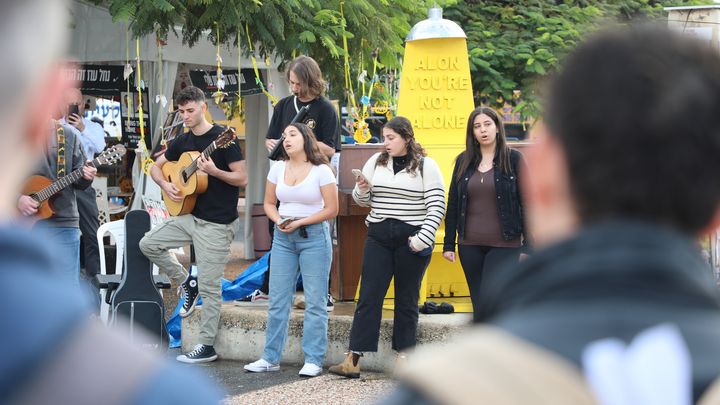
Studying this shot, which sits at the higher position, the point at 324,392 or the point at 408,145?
the point at 408,145

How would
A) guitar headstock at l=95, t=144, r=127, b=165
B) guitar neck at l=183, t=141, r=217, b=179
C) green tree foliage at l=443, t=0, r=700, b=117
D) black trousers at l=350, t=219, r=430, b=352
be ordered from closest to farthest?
black trousers at l=350, t=219, r=430, b=352 < guitar neck at l=183, t=141, r=217, b=179 < guitar headstock at l=95, t=144, r=127, b=165 < green tree foliage at l=443, t=0, r=700, b=117

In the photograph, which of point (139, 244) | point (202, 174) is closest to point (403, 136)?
point (202, 174)

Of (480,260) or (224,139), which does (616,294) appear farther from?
(224,139)

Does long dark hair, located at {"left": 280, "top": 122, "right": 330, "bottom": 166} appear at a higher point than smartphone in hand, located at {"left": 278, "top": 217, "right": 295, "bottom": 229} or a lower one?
higher

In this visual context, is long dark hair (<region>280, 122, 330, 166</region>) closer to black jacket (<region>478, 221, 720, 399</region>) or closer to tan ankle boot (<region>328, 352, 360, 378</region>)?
tan ankle boot (<region>328, 352, 360, 378</region>)

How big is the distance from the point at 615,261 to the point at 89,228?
27.8 ft

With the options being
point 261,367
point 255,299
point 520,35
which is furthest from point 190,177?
point 520,35

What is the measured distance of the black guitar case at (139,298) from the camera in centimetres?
818

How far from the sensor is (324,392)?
7.18 meters

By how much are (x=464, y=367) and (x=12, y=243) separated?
484 millimetres

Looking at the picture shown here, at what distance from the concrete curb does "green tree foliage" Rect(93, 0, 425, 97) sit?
2.95 meters

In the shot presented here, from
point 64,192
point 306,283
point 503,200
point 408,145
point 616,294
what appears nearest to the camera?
point 616,294

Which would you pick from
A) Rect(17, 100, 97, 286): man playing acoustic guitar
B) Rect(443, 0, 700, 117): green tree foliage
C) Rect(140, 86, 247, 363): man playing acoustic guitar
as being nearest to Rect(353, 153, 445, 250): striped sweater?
Rect(140, 86, 247, 363): man playing acoustic guitar

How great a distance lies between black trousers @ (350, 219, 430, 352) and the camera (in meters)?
7.34
